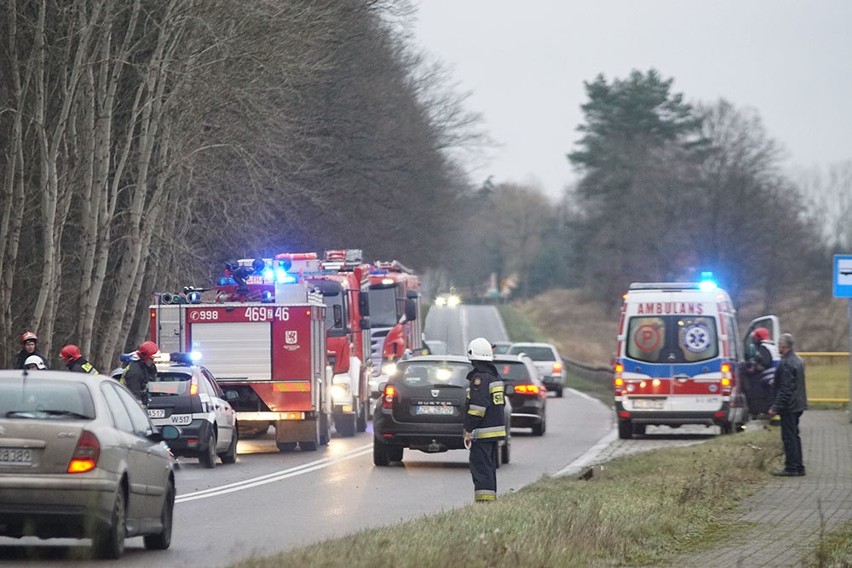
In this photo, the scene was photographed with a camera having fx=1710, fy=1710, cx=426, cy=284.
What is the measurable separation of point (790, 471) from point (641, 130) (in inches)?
3940

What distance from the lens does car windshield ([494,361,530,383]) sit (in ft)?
107

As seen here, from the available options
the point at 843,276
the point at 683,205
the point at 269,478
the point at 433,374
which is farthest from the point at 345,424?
the point at 683,205

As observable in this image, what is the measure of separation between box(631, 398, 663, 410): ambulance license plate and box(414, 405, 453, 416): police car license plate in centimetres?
835

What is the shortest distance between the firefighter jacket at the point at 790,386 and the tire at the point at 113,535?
11.1m

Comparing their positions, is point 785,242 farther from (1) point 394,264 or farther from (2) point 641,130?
(1) point 394,264

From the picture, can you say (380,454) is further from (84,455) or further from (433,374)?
(84,455)

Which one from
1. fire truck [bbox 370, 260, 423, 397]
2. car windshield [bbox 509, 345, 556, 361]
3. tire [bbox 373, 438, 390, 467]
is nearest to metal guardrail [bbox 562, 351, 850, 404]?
fire truck [bbox 370, 260, 423, 397]

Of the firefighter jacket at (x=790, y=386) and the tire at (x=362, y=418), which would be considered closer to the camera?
the firefighter jacket at (x=790, y=386)

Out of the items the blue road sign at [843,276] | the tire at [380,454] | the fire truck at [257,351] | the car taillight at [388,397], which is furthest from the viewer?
the blue road sign at [843,276]

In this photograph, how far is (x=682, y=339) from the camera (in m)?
31.1

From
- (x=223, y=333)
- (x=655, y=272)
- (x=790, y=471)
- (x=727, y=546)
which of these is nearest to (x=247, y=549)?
(x=727, y=546)

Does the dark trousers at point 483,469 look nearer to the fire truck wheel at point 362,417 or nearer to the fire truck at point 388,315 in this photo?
the fire truck wheel at point 362,417

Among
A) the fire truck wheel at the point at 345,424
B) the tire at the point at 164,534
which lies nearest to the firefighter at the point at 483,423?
the tire at the point at 164,534

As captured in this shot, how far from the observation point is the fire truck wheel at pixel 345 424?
33.5m
